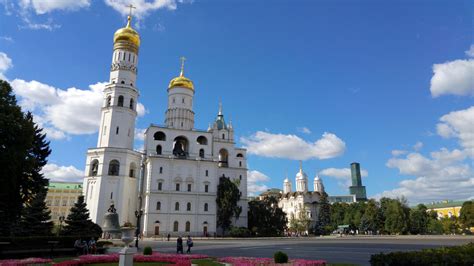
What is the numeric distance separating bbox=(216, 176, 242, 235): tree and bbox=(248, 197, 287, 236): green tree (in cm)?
411

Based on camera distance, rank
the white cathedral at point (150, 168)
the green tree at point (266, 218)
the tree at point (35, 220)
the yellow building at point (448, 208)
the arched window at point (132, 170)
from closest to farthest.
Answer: the tree at point (35, 220), the white cathedral at point (150, 168), the arched window at point (132, 170), the green tree at point (266, 218), the yellow building at point (448, 208)

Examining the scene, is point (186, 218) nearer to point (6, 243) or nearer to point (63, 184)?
point (6, 243)

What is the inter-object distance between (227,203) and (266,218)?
8165 millimetres

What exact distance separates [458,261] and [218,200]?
45067 millimetres

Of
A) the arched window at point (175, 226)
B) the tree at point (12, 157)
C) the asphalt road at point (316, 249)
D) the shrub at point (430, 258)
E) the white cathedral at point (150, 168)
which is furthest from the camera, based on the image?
the arched window at point (175, 226)

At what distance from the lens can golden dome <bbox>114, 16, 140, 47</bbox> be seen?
50.1 m

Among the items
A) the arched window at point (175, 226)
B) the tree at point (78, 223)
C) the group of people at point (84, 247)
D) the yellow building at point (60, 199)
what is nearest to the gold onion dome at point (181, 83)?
the arched window at point (175, 226)

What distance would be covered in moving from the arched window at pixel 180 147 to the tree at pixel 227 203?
8076 millimetres

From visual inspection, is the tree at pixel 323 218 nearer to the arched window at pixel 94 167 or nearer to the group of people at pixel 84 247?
the arched window at pixel 94 167

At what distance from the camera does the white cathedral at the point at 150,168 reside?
1795 inches

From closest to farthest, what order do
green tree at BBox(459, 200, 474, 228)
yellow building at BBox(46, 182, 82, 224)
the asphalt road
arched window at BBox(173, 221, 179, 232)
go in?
the asphalt road → arched window at BBox(173, 221, 179, 232) → green tree at BBox(459, 200, 474, 228) → yellow building at BBox(46, 182, 82, 224)

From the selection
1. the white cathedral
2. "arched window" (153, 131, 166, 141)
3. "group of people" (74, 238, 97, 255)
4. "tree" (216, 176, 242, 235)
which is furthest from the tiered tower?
"group of people" (74, 238, 97, 255)

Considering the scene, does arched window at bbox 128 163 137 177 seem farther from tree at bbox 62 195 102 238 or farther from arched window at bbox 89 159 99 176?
tree at bbox 62 195 102 238

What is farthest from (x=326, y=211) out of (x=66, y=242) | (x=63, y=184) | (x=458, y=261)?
(x=458, y=261)
